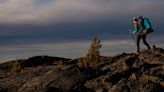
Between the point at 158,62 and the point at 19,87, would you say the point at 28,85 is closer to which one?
the point at 19,87

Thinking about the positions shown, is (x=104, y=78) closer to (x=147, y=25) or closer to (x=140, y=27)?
(x=140, y=27)

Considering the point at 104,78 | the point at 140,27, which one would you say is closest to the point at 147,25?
the point at 140,27

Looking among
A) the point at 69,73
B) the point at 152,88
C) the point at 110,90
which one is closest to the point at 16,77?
the point at 69,73

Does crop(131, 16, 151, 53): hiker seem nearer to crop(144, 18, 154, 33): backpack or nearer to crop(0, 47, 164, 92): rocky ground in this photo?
crop(144, 18, 154, 33): backpack

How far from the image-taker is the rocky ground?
3023cm

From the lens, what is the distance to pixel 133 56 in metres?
35.5

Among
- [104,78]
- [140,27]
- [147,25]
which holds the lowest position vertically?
[104,78]

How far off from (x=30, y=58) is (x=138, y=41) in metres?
14.3

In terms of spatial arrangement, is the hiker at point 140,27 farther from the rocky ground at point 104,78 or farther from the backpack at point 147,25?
the rocky ground at point 104,78

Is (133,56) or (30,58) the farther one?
(30,58)

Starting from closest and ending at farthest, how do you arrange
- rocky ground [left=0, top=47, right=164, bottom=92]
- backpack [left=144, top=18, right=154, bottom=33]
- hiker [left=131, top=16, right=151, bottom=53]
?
rocky ground [left=0, top=47, right=164, bottom=92] < backpack [left=144, top=18, right=154, bottom=33] < hiker [left=131, top=16, right=151, bottom=53]

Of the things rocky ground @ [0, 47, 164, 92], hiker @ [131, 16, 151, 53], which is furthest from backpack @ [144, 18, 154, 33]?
rocky ground @ [0, 47, 164, 92]

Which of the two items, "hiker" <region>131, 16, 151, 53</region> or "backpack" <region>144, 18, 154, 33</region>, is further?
"hiker" <region>131, 16, 151, 53</region>

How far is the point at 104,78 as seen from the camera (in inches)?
1251
